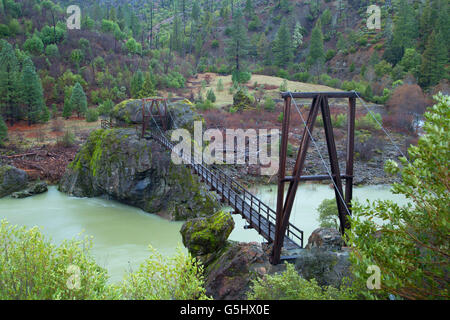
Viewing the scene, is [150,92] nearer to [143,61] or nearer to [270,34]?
[143,61]

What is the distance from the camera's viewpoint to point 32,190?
25188mm

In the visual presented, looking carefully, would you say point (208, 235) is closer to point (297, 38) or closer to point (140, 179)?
point (140, 179)

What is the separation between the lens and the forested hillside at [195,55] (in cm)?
4291

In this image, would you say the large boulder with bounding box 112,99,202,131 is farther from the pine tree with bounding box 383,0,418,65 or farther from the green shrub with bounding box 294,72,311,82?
the pine tree with bounding box 383,0,418,65

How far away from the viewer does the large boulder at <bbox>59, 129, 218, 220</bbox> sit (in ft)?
70.1

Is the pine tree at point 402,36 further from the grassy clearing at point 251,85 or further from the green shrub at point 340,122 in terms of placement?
the green shrub at point 340,122

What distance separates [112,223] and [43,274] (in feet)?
44.4

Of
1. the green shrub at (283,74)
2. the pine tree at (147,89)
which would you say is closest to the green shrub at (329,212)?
the pine tree at (147,89)

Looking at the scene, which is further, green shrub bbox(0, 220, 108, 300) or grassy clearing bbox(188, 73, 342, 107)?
grassy clearing bbox(188, 73, 342, 107)

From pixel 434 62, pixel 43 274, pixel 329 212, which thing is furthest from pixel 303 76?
pixel 43 274

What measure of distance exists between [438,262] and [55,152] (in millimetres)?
32651

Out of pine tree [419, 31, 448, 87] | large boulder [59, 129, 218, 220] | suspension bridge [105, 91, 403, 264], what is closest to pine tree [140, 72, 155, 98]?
large boulder [59, 129, 218, 220]

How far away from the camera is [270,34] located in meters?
81.1

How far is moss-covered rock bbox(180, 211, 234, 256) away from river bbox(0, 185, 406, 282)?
3.88m
